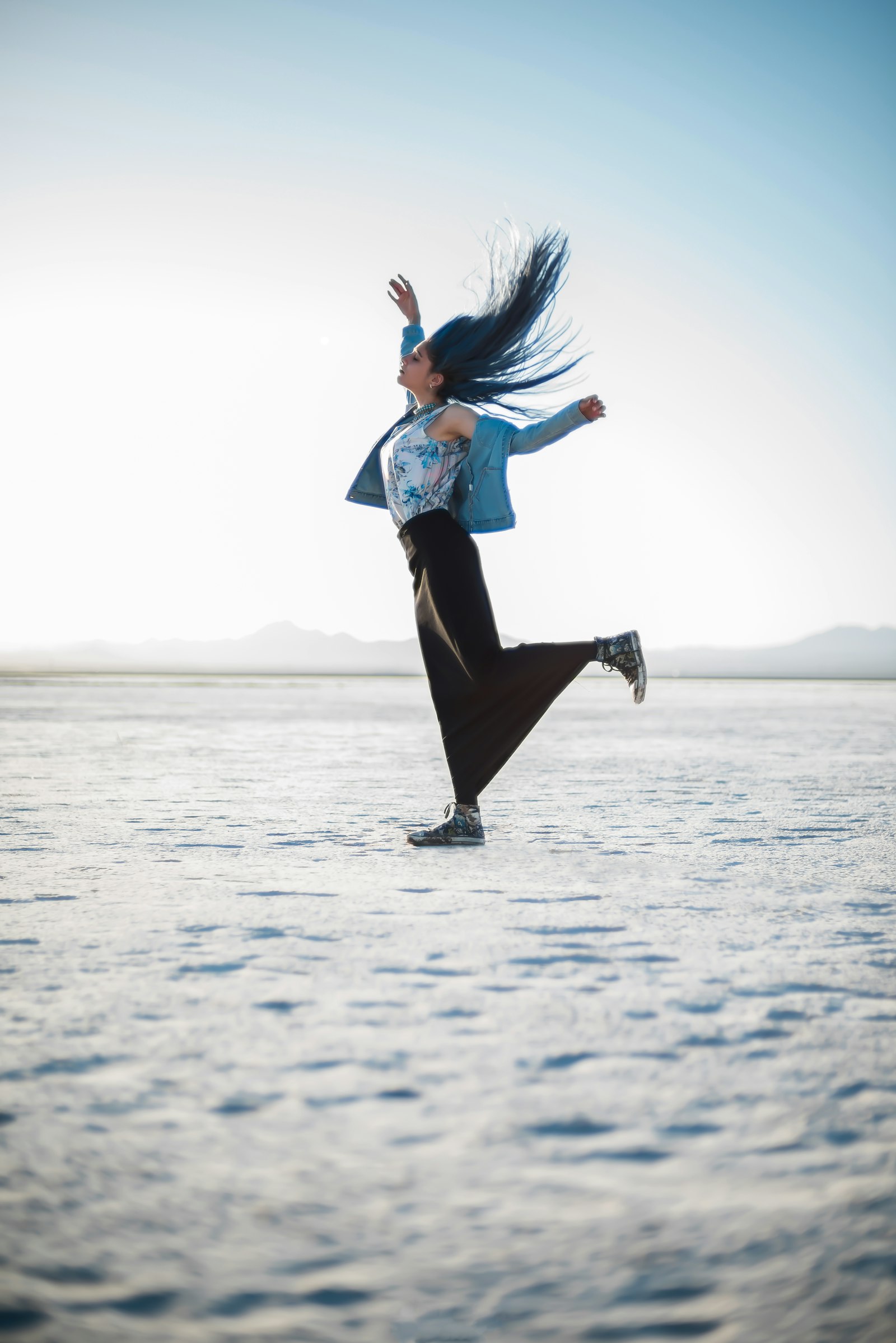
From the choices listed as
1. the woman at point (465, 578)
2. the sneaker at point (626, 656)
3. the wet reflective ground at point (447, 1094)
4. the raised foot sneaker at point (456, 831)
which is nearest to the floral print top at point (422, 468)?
the woman at point (465, 578)

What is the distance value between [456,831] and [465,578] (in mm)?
1006

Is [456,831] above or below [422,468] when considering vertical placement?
below

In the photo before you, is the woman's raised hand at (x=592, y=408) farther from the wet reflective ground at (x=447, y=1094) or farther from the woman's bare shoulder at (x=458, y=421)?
the wet reflective ground at (x=447, y=1094)

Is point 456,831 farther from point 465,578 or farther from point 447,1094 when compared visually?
point 447,1094

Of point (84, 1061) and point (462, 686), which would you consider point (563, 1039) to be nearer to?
point (84, 1061)

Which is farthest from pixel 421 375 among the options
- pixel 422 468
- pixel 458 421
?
pixel 422 468

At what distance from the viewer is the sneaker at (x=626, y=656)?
12.1ft

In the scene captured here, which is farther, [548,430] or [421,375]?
[421,375]

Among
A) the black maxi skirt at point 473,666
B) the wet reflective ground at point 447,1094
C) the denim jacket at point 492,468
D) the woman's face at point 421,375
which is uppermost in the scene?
the woman's face at point 421,375

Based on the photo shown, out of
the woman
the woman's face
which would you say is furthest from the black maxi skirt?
the woman's face

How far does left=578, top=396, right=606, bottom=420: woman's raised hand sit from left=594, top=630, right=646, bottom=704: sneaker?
0.89 metres

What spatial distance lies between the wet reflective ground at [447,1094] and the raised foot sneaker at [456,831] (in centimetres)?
9

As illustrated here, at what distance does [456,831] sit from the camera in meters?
3.51

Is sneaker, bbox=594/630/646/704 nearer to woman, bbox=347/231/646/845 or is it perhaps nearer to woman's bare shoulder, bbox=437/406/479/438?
woman, bbox=347/231/646/845
